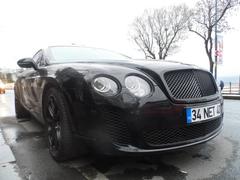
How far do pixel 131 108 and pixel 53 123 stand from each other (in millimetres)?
1116

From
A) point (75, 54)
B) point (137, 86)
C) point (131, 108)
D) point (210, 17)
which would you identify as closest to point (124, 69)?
point (137, 86)

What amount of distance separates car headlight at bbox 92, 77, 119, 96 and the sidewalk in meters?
1.06

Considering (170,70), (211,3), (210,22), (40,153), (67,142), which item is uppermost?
(211,3)

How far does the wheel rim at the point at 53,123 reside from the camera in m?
2.40

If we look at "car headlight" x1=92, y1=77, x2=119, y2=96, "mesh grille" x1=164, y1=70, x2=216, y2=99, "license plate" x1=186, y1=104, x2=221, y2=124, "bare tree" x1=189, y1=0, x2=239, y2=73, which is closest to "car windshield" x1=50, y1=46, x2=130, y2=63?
"mesh grille" x1=164, y1=70, x2=216, y2=99

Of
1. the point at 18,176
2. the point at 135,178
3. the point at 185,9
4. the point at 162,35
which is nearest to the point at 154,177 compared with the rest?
the point at 135,178

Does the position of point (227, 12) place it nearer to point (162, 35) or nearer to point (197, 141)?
point (162, 35)

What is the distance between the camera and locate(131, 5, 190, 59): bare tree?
22.7 m

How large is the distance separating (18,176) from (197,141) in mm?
1597

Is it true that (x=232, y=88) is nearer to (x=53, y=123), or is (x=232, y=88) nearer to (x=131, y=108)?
(x=53, y=123)

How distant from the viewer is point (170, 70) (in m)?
2.11

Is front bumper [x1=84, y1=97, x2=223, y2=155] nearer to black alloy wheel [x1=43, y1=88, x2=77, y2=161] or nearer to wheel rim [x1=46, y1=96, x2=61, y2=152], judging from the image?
black alloy wheel [x1=43, y1=88, x2=77, y2=161]

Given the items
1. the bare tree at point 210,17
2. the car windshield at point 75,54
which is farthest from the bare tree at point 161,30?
the car windshield at point 75,54

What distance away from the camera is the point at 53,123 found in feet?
8.41
